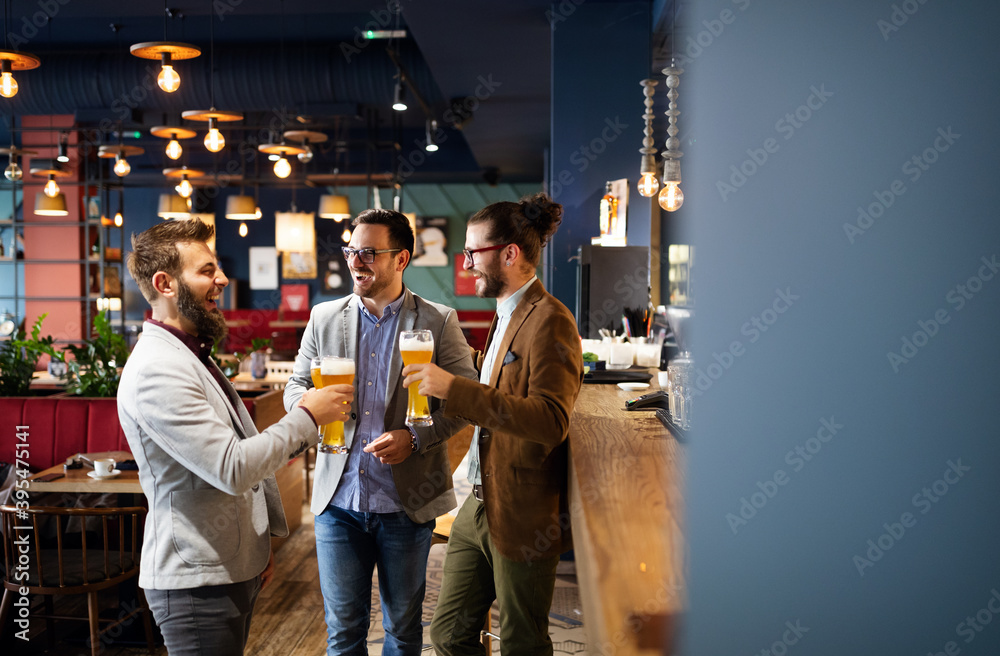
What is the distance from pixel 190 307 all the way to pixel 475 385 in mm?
758

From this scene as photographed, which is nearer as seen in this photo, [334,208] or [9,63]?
[9,63]

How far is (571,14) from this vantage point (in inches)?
203

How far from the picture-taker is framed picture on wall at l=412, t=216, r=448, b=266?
606 inches

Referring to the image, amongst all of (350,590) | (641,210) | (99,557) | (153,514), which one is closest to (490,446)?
(350,590)

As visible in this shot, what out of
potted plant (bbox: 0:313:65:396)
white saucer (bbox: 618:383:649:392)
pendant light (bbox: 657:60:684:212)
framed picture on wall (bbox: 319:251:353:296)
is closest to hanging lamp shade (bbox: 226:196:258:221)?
potted plant (bbox: 0:313:65:396)

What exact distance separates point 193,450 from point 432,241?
45.7 feet

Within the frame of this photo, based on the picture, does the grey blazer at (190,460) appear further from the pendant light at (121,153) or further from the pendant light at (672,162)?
the pendant light at (121,153)

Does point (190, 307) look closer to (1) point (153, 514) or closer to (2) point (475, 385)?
(1) point (153, 514)

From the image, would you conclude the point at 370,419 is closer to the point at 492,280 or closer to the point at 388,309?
the point at 388,309

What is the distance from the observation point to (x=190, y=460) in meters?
1.70

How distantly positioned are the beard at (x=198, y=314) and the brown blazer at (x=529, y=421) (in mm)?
668

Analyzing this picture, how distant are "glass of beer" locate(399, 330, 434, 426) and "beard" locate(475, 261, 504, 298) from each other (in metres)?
0.27

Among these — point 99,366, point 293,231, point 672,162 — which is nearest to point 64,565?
point 99,366

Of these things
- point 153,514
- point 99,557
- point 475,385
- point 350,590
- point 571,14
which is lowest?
point 99,557
